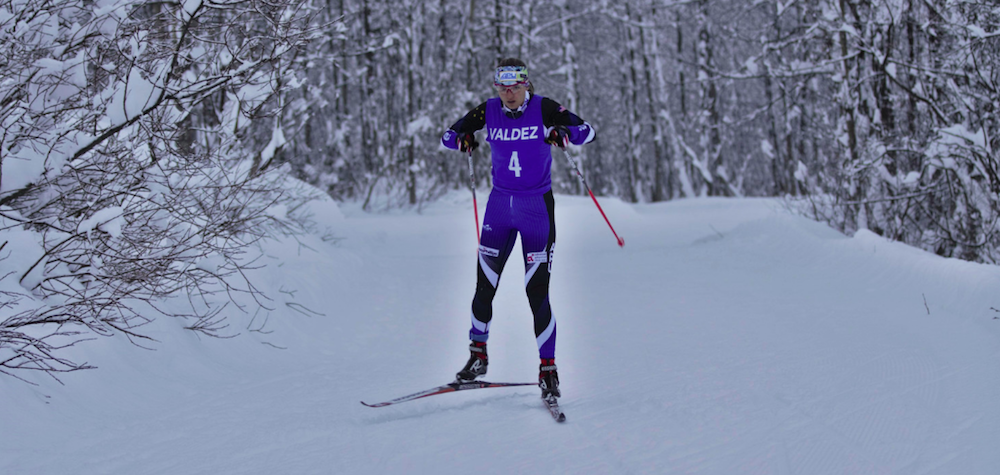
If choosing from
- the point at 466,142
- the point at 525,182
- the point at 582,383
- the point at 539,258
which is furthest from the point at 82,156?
the point at 582,383

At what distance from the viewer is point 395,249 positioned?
1229cm

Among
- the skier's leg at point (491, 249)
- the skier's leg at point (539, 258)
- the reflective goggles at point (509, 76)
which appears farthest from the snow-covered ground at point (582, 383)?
the reflective goggles at point (509, 76)

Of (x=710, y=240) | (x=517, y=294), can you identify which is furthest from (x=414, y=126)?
(x=517, y=294)

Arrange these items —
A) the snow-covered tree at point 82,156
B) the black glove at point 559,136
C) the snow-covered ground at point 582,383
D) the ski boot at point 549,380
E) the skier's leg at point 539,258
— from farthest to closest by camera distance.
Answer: the skier's leg at point 539,258 < the black glove at point 559,136 < the ski boot at point 549,380 < the snow-covered tree at point 82,156 < the snow-covered ground at point 582,383

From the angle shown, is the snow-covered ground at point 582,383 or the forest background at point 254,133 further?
the forest background at point 254,133

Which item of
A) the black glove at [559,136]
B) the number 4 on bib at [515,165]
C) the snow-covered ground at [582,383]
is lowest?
the snow-covered ground at [582,383]

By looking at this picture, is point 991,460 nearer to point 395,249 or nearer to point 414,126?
point 395,249

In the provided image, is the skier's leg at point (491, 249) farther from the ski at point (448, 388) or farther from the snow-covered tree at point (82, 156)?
the snow-covered tree at point (82, 156)

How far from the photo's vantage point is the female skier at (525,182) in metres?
4.46

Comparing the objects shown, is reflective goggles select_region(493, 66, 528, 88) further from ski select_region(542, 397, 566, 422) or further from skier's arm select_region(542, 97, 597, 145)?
ski select_region(542, 397, 566, 422)

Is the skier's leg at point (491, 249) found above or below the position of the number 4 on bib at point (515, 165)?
below

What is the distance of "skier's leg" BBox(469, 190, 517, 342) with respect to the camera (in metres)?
4.56

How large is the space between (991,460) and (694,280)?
5.99 m

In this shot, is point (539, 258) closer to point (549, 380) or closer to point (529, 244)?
point (529, 244)
